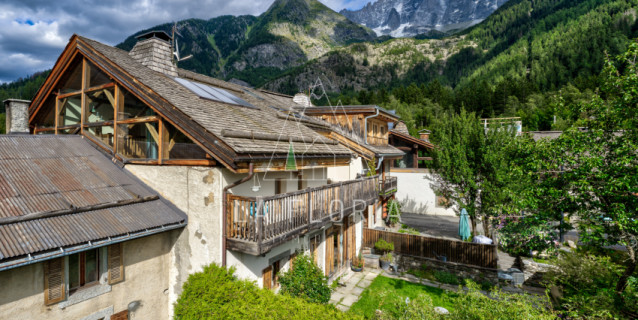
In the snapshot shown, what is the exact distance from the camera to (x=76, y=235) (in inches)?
248

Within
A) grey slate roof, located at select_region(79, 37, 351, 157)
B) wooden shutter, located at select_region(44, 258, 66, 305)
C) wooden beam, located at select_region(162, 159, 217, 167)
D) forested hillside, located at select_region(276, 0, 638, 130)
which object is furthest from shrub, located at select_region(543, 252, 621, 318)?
wooden shutter, located at select_region(44, 258, 66, 305)

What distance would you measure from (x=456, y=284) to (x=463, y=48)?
205m

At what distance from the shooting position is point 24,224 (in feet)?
19.8

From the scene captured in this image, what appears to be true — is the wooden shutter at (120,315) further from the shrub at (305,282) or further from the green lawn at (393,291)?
the green lawn at (393,291)

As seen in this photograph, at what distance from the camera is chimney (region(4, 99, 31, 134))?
12312mm

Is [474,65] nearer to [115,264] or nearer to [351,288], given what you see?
[351,288]

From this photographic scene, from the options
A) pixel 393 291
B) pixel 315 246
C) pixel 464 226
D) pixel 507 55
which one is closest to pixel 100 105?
pixel 315 246

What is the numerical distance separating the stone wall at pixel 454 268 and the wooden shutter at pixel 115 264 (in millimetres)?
12935

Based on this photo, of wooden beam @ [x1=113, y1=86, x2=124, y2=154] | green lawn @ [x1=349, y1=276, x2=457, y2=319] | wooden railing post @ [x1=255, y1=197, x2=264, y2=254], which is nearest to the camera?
wooden railing post @ [x1=255, y1=197, x2=264, y2=254]

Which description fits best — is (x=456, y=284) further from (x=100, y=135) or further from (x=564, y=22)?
(x=564, y=22)

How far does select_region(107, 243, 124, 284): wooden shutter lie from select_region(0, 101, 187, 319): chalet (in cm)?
2

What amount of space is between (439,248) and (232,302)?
44.7 feet

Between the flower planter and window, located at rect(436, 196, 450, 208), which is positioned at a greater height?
window, located at rect(436, 196, 450, 208)

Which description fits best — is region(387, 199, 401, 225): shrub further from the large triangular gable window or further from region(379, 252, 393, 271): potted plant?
the large triangular gable window
